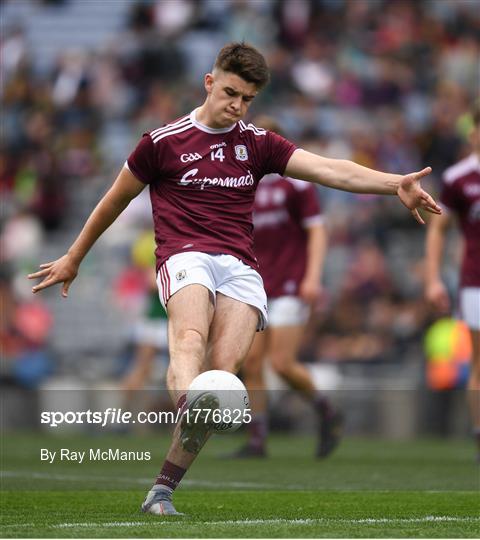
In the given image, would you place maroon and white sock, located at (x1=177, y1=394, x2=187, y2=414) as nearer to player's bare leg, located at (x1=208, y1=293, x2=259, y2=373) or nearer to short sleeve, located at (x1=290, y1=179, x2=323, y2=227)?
player's bare leg, located at (x1=208, y1=293, x2=259, y2=373)

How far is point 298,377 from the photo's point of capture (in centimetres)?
1128

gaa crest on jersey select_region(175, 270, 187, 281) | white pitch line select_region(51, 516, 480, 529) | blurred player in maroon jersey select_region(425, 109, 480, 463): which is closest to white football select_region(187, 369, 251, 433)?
white pitch line select_region(51, 516, 480, 529)

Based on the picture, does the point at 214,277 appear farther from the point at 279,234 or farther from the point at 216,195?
the point at 279,234

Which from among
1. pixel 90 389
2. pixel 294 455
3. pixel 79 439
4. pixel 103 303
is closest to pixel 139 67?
pixel 103 303

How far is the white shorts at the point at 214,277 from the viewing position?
677cm

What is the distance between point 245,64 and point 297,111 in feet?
45.4

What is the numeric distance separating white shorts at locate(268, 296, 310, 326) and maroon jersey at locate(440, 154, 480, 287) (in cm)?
147

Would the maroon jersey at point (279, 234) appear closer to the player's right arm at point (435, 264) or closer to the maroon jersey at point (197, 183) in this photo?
the player's right arm at point (435, 264)

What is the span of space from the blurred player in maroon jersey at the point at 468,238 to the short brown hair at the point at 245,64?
3.67 meters

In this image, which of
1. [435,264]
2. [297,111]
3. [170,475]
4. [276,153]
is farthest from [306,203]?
[297,111]

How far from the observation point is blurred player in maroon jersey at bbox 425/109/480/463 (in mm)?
10258

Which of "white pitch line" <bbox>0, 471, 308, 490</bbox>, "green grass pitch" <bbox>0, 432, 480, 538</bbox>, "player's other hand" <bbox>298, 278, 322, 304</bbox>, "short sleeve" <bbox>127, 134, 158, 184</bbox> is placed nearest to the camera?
"green grass pitch" <bbox>0, 432, 480, 538</bbox>

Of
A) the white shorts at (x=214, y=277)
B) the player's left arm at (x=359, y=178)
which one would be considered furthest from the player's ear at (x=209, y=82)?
the white shorts at (x=214, y=277)

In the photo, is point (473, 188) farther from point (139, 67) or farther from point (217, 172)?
point (139, 67)
